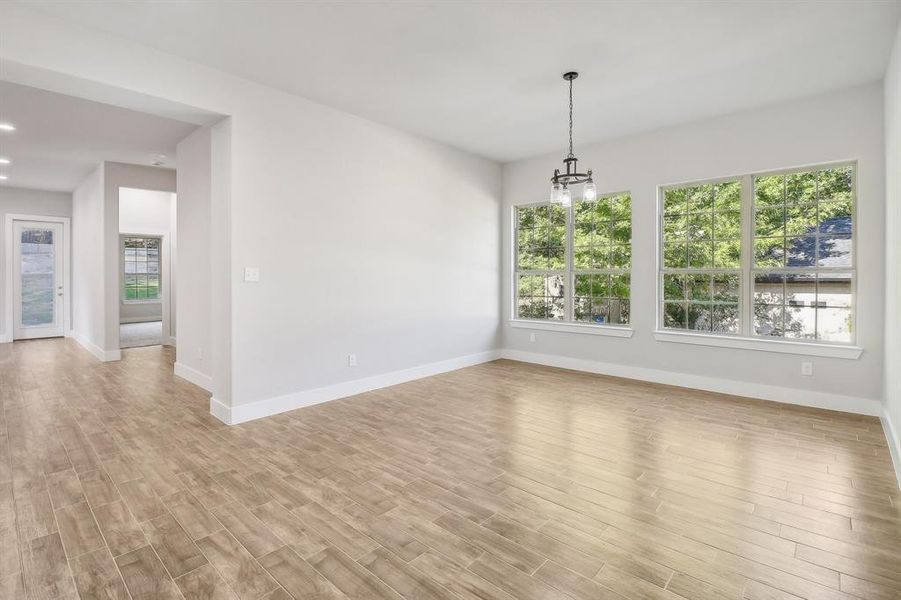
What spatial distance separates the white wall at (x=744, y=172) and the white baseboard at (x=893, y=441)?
424 millimetres

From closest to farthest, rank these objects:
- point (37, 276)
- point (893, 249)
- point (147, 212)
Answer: point (893, 249) < point (37, 276) < point (147, 212)

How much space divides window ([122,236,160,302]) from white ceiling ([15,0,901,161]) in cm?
908

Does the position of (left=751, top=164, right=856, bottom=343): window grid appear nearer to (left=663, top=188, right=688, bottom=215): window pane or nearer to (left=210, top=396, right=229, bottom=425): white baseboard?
(left=663, top=188, right=688, bottom=215): window pane

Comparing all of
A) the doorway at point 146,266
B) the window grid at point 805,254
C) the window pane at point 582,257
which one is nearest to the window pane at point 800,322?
the window grid at point 805,254

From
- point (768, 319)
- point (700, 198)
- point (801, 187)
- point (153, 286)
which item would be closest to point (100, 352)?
point (153, 286)

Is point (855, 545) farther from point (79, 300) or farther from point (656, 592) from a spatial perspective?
point (79, 300)

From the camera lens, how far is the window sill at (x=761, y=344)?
4.16 meters

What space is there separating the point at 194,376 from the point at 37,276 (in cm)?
589

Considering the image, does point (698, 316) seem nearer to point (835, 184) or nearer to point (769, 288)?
point (769, 288)

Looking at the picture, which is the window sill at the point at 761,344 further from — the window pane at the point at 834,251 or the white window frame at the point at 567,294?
the window pane at the point at 834,251

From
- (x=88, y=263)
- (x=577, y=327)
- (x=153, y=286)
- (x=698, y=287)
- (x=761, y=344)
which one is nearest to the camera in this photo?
(x=761, y=344)

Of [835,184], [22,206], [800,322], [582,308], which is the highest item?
[22,206]

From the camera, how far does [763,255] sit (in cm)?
467

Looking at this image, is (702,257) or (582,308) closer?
(702,257)
